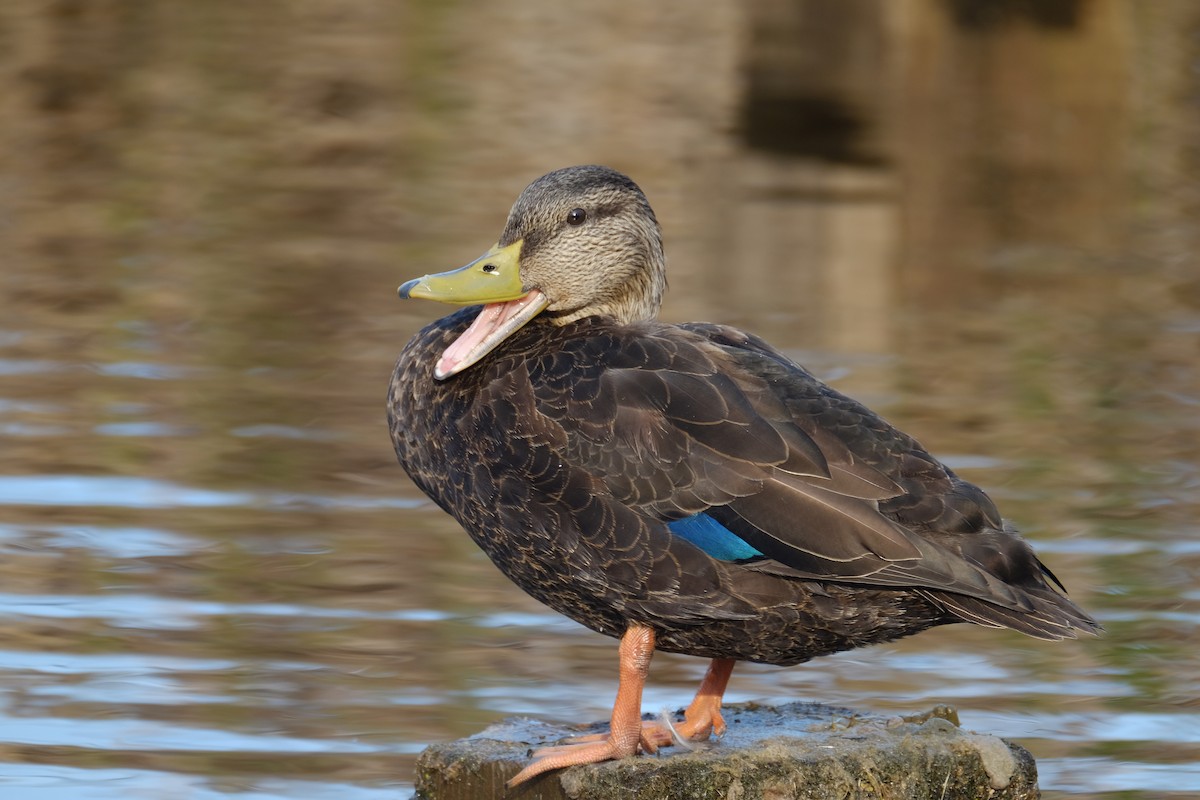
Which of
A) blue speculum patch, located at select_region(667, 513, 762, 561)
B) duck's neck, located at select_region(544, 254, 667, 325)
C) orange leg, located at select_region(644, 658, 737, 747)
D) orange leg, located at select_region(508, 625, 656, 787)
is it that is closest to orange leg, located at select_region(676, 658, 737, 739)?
orange leg, located at select_region(644, 658, 737, 747)

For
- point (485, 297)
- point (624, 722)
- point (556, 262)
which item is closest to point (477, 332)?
point (485, 297)

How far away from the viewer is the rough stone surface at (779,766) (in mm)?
5004

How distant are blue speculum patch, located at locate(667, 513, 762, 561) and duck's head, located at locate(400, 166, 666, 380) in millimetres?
786

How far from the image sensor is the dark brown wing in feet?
15.8

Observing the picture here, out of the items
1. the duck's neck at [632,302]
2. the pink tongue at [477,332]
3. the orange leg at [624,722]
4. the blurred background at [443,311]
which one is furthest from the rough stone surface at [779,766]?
the duck's neck at [632,302]

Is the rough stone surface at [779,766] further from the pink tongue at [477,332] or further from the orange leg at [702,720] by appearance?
the pink tongue at [477,332]

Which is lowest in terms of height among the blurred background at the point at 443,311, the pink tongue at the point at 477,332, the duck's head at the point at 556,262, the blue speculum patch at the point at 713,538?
the blurred background at the point at 443,311

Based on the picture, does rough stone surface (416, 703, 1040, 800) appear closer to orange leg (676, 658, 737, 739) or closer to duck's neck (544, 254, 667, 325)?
orange leg (676, 658, 737, 739)

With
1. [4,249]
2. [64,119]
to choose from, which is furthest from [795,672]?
[64,119]

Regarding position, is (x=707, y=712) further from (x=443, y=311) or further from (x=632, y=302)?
(x=443, y=311)

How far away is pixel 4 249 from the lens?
41.5ft

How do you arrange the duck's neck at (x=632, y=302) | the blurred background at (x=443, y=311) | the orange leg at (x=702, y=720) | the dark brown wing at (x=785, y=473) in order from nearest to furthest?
the dark brown wing at (x=785, y=473) < the orange leg at (x=702, y=720) < the duck's neck at (x=632, y=302) < the blurred background at (x=443, y=311)

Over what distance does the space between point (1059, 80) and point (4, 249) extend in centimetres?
1322

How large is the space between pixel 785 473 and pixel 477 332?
3.26 feet
